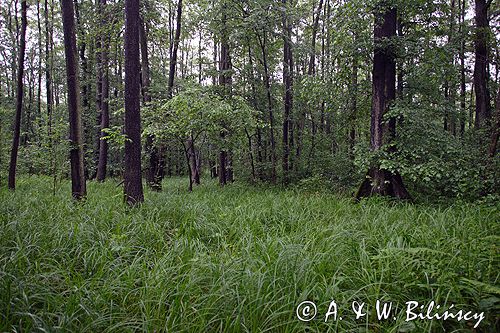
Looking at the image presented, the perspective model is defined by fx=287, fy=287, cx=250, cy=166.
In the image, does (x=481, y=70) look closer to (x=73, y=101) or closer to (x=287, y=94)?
(x=287, y=94)

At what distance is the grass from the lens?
2238 mm

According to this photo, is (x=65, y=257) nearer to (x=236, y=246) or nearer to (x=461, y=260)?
(x=236, y=246)

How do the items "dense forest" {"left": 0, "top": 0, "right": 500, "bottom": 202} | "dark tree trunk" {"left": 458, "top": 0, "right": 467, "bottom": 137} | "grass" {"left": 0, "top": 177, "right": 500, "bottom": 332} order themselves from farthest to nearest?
"dark tree trunk" {"left": 458, "top": 0, "right": 467, "bottom": 137}
"dense forest" {"left": 0, "top": 0, "right": 500, "bottom": 202}
"grass" {"left": 0, "top": 177, "right": 500, "bottom": 332}

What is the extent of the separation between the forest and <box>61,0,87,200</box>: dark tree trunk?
3cm

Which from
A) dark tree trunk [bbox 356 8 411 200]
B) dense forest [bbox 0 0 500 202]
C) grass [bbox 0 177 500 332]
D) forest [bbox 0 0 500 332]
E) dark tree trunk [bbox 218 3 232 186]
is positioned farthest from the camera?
dark tree trunk [bbox 218 3 232 186]

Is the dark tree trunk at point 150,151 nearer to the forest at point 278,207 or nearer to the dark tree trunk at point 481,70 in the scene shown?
the forest at point 278,207

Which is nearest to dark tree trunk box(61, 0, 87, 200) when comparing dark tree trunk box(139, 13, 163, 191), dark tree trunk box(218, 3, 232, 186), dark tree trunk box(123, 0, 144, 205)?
dark tree trunk box(123, 0, 144, 205)

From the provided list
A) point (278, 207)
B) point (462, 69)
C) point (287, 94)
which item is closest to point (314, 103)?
point (287, 94)

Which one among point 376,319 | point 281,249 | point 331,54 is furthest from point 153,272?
point 331,54

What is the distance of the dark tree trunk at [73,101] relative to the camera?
6195 millimetres

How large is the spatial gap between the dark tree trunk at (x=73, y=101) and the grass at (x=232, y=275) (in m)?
1.85

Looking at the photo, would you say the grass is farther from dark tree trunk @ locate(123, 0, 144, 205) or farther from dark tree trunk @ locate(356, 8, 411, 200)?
dark tree trunk @ locate(356, 8, 411, 200)

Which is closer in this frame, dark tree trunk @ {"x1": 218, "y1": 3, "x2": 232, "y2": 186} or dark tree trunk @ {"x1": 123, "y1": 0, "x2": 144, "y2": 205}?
dark tree trunk @ {"x1": 123, "y1": 0, "x2": 144, "y2": 205}

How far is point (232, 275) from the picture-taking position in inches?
110
